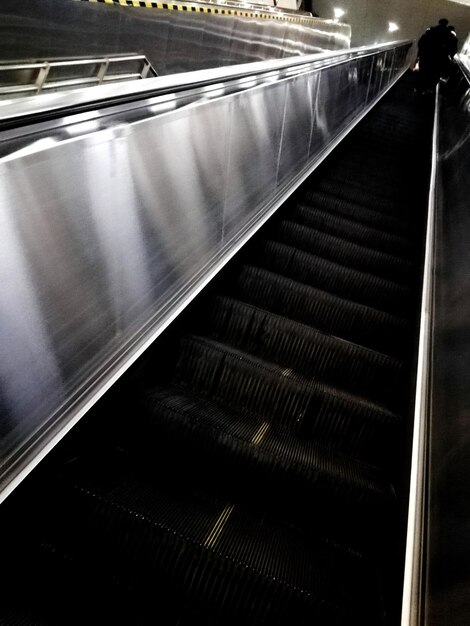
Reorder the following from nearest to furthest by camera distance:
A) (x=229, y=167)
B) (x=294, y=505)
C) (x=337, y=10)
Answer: (x=294, y=505), (x=229, y=167), (x=337, y=10)

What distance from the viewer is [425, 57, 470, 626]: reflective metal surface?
4.10ft

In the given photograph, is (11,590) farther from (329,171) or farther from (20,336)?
(329,171)

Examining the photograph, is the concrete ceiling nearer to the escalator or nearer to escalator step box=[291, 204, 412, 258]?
escalator step box=[291, 204, 412, 258]

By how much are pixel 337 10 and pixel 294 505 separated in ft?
85.0

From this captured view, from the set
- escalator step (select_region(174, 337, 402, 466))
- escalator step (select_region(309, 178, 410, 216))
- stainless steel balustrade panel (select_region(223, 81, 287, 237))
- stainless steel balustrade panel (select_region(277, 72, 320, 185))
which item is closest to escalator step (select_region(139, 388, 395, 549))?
escalator step (select_region(174, 337, 402, 466))

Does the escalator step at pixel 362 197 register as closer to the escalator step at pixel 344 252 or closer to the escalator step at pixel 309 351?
the escalator step at pixel 344 252

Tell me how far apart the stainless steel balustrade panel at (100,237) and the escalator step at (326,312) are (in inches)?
10.3

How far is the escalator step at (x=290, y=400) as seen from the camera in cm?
233

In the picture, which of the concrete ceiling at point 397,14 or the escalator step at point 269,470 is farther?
the concrete ceiling at point 397,14

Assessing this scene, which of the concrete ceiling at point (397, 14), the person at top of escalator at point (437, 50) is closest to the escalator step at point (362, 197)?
the person at top of escalator at point (437, 50)

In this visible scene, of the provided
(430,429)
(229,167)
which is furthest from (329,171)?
(430,429)

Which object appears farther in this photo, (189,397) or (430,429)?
(189,397)

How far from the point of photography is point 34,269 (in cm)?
157

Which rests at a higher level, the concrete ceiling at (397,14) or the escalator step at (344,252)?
the concrete ceiling at (397,14)
